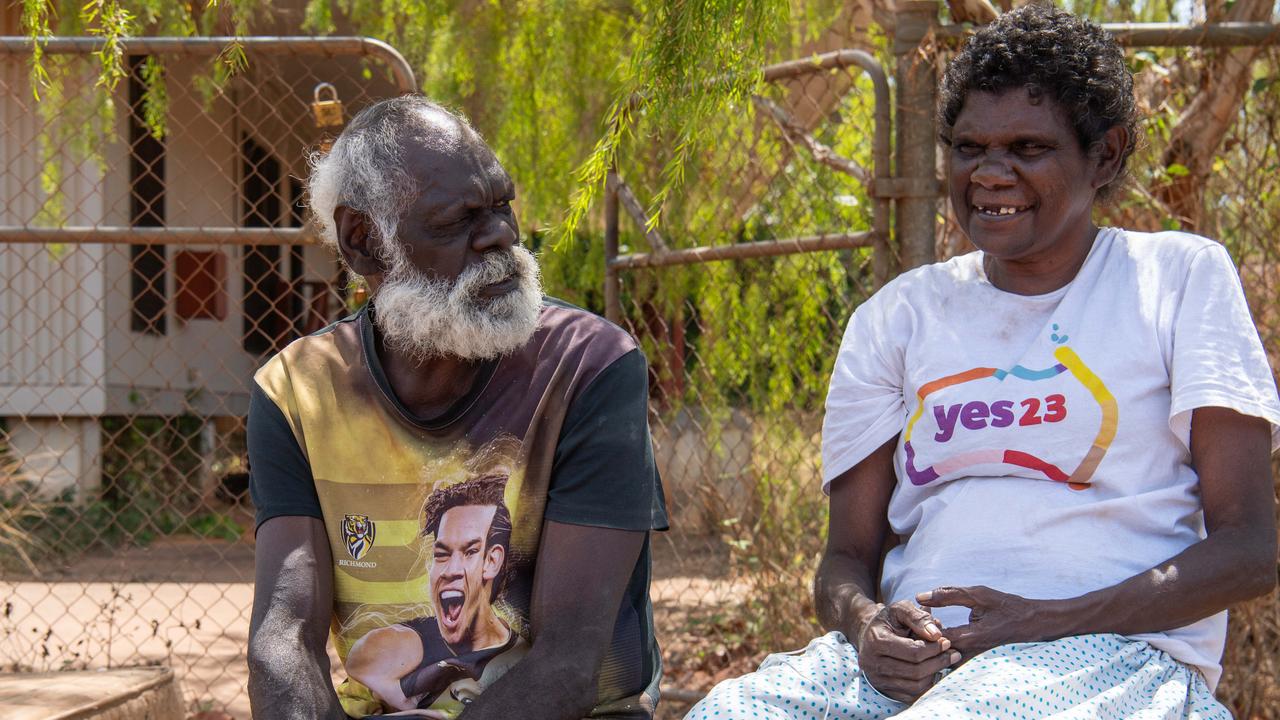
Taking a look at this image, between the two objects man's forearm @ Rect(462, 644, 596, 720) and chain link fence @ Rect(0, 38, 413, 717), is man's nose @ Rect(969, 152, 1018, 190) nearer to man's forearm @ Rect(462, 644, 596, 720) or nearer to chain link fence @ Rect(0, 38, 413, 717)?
man's forearm @ Rect(462, 644, 596, 720)

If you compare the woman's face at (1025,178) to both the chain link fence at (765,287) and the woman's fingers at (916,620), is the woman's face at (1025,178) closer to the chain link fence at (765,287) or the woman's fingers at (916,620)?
the woman's fingers at (916,620)

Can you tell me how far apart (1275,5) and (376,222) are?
3194 millimetres

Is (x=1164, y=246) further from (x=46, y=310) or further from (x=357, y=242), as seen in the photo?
(x=46, y=310)

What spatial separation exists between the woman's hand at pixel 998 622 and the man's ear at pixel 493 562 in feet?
2.67

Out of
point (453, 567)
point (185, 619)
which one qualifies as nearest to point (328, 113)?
point (453, 567)

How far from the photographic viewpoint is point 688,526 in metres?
8.33

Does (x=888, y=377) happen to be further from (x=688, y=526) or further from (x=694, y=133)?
(x=688, y=526)

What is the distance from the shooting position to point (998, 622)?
2.13 meters

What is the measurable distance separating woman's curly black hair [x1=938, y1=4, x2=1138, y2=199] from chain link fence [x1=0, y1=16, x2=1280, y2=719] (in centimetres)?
75

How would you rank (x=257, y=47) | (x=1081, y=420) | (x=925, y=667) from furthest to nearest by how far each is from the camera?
(x=257, y=47)
(x=1081, y=420)
(x=925, y=667)

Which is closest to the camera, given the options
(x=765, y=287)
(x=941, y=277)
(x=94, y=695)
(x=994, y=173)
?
(x=994, y=173)

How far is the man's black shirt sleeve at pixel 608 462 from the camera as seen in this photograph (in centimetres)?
228

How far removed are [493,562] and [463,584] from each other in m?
0.07

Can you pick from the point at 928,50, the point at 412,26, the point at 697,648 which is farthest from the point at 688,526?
the point at 928,50
